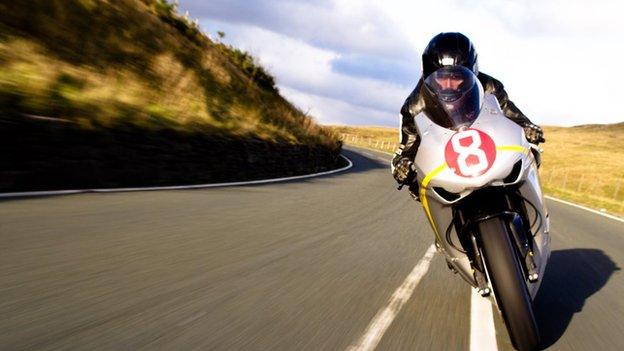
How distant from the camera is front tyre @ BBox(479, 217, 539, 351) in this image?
3334 millimetres

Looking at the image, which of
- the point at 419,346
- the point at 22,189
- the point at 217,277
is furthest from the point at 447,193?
the point at 22,189

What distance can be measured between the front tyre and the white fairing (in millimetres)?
310

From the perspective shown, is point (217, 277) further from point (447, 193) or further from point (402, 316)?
point (447, 193)

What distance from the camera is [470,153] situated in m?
3.47

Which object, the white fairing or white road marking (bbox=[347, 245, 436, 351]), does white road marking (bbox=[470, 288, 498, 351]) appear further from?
white road marking (bbox=[347, 245, 436, 351])

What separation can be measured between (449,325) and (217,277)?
1.85 m

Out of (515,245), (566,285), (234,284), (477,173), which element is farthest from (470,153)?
(566,285)

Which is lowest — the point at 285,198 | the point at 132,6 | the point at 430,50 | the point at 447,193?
the point at 285,198

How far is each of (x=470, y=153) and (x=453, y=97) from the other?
0.52 m

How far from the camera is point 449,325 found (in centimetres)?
414

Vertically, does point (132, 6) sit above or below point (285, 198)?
above

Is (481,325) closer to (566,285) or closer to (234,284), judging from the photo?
(234,284)

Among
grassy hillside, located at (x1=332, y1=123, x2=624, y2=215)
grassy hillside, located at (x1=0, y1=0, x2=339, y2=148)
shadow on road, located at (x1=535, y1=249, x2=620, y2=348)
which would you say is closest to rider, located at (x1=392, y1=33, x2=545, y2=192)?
shadow on road, located at (x1=535, y1=249, x2=620, y2=348)

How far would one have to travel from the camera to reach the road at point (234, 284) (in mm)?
3385
